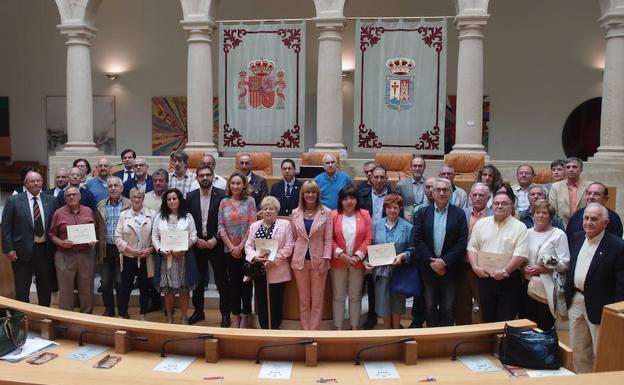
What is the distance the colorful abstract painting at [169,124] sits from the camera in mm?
15891

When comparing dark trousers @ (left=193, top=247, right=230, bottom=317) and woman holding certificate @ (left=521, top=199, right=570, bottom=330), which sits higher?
woman holding certificate @ (left=521, top=199, right=570, bottom=330)

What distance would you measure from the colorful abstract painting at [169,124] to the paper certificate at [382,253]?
11185 mm

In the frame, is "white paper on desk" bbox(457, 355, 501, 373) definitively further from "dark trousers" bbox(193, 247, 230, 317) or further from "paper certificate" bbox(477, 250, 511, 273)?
"dark trousers" bbox(193, 247, 230, 317)

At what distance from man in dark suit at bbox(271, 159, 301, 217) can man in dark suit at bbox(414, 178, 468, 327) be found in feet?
6.37

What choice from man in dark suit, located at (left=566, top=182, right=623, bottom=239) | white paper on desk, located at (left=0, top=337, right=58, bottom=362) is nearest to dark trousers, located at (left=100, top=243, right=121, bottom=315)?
white paper on desk, located at (left=0, top=337, right=58, bottom=362)

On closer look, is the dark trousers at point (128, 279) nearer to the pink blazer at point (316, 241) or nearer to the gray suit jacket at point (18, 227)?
the gray suit jacket at point (18, 227)

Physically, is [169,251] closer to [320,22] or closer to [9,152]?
[320,22]

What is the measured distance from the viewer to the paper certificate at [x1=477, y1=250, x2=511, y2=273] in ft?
16.1

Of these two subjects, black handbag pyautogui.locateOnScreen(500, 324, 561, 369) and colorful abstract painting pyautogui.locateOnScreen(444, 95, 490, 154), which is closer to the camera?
black handbag pyautogui.locateOnScreen(500, 324, 561, 369)

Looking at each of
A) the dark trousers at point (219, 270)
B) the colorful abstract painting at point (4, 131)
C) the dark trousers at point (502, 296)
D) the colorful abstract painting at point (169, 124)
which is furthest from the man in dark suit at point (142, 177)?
the colorful abstract painting at point (4, 131)

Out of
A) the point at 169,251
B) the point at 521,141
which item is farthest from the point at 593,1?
the point at 169,251

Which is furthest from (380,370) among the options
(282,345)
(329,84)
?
(329,84)

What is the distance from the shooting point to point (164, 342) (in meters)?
3.45

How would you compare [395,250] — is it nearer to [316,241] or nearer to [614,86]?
[316,241]
